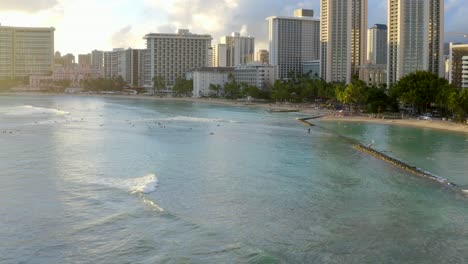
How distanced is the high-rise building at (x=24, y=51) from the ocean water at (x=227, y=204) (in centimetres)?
13920

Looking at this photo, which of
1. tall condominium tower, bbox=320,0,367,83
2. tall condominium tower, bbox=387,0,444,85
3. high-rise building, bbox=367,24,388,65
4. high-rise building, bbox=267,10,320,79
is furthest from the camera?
high-rise building, bbox=367,24,388,65

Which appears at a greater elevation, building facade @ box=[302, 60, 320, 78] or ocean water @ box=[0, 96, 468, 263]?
building facade @ box=[302, 60, 320, 78]

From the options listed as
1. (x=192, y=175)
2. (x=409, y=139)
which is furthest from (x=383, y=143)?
(x=192, y=175)

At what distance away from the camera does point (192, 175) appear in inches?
1030

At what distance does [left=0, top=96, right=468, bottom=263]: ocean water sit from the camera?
1555 centimetres

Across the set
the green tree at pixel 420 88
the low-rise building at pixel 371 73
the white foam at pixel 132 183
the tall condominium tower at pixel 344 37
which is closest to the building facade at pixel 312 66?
the tall condominium tower at pixel 344 37

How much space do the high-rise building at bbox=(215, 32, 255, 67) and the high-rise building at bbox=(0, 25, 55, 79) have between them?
54.1 metres

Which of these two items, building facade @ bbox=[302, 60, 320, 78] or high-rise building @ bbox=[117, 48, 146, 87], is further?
high-rise building @ bbox=[117, 48, 146, 87]

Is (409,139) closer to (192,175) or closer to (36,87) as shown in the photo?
(192,175)

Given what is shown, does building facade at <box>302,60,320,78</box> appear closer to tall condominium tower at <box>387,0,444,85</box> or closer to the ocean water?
tall condominium tower at <box>387,0,444,85</box>

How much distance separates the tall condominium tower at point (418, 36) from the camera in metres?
82.6

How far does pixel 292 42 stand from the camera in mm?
152375

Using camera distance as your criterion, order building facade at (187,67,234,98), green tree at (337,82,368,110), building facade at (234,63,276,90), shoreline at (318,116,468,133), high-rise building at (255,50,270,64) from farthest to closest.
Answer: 1. high-rise building at (255,50,270,64)
2. building facade at (187,67,234,98)
3. building facade at (234,63,276,90)
4. green tree at (337,82,368,110)
5. shoreline at (318,116,468,133)

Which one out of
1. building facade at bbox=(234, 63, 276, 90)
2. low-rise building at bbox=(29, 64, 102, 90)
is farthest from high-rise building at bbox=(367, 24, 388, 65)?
low-rise building at bbox=(29, 64, 102, 90)
